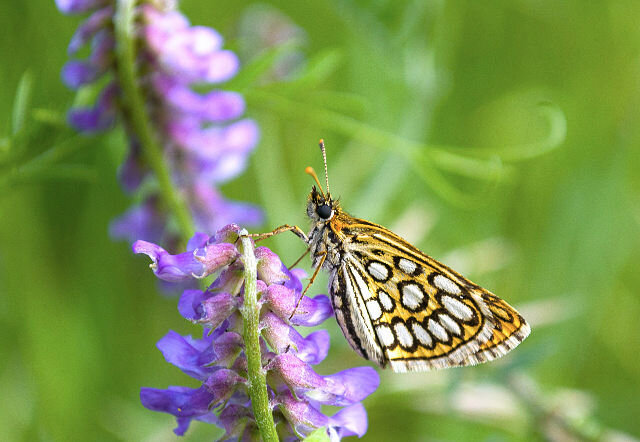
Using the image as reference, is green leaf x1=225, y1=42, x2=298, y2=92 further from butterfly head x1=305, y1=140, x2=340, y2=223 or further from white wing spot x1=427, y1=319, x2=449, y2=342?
white wing spot x1=427, y1=319, x2=449, y2=342

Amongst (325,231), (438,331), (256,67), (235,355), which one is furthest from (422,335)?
(256,67)

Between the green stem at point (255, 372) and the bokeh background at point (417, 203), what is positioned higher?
the bokeh background at point (417, 203)

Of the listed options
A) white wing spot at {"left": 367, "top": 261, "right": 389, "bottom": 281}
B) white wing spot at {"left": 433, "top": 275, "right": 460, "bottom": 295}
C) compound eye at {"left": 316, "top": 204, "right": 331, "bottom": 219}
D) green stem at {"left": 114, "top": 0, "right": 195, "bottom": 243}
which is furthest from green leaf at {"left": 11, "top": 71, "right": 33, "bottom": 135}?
white wing spot at {"left": 433, "top": 275, "right": 460, "bottom": 295}

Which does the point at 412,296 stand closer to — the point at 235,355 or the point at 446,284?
the point at 446,284

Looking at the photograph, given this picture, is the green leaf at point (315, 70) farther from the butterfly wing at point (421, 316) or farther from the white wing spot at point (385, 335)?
the white wing spot at point (385, 335)

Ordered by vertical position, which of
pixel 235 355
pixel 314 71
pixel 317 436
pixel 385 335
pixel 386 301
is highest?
pixel 314 71

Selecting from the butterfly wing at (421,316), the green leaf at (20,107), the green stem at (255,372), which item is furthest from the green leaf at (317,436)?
the green leaf at (20,107)
